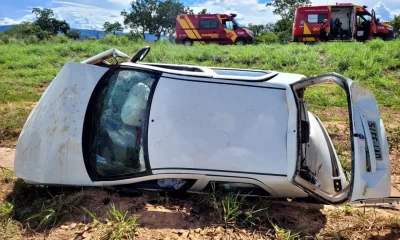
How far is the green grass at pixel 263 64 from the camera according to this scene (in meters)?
8.79

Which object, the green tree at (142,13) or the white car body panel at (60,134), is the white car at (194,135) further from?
the green tree at (142,13)

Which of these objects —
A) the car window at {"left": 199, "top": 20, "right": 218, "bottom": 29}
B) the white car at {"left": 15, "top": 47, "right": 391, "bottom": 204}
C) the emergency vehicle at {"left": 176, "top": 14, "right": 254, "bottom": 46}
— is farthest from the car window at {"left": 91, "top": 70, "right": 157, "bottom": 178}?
the car window at {"left": 199, "top": 20, "right": 218, "bottom": 29}

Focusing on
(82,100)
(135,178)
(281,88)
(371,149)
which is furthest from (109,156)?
(371,149)

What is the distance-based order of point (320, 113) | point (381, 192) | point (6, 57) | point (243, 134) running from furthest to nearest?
point (6, 57) < point (320, 113) < point (243, 134) < point (381, 192)

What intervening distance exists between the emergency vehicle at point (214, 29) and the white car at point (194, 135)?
2188cm

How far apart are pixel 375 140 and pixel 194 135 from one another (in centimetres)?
143

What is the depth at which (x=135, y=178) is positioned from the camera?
3416 mm

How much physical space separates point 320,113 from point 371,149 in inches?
192

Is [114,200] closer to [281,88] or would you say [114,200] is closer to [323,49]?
[281,88]

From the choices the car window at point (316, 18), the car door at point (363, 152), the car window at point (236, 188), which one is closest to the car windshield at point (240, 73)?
the car door at point (363, 152)

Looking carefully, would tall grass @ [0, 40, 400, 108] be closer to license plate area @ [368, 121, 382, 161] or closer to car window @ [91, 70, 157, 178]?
license plate area @ [368, 121, 382, 161]

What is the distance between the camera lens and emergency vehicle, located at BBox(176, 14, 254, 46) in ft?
82.1

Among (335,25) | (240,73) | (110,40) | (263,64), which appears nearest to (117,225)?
(240,73)

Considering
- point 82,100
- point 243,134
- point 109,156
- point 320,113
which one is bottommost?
point 320,113
